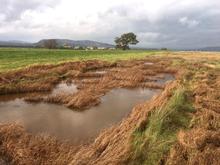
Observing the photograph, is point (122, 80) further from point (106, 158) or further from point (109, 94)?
point (106, 158)

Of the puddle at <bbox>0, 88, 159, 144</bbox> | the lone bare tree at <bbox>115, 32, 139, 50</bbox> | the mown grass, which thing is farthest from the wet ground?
the lone bare tree at <bbox>115, 32, 139, 50</bbox>

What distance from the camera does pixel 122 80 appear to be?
22.5 m

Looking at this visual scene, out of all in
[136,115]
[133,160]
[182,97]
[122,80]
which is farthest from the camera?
[122,80]

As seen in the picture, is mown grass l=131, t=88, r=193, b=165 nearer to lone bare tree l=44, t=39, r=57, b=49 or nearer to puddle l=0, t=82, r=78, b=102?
puddle l=0, t=82, r=78, b=102

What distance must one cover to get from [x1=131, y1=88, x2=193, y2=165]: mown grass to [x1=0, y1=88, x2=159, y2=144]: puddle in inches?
95.5

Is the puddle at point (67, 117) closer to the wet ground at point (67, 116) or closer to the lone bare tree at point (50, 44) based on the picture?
the wet ground at point (67, 116)

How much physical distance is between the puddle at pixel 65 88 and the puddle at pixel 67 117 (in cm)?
286

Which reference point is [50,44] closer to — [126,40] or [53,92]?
[126,40]

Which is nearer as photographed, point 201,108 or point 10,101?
point 201,108

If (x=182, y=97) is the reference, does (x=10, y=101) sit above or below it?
below

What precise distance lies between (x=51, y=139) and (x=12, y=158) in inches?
60.1

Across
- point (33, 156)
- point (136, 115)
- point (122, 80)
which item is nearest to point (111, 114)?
point (136, 115)

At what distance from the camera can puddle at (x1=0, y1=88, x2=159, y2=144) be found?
10836 millimetres

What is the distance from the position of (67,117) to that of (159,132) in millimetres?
5355
